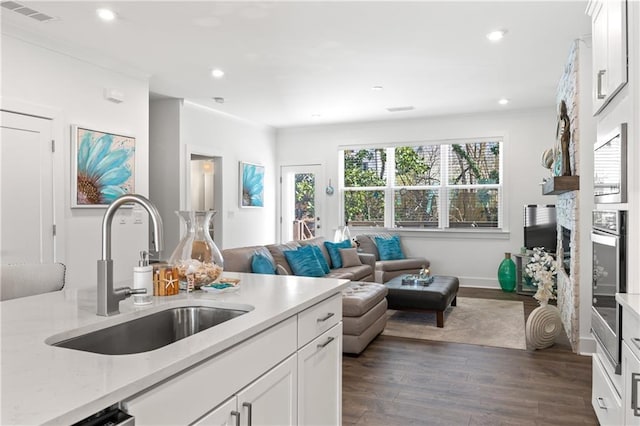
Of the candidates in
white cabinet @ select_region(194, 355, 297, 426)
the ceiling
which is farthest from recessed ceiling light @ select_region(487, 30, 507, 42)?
white cabinet @ select_region(194, 355, 297, 426)

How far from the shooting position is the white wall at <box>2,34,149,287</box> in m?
3.82

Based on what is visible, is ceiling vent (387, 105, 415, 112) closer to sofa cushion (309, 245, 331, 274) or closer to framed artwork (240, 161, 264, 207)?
framed artwork (240, 161, 264, 207)

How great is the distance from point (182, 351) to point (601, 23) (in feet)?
9.55

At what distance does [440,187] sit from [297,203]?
8.69 feet

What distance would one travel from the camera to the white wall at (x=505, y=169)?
6.83m

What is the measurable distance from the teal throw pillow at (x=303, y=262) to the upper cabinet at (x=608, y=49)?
120 inches

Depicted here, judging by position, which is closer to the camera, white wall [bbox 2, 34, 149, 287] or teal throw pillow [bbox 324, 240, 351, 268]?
white wall [bbox 2, 34, 149, 287]

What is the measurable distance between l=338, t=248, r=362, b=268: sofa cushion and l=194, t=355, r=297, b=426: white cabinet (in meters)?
4.44

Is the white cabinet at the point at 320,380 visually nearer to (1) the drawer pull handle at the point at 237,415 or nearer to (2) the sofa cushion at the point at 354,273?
(1) the drawer pull handle at the point at 237,415

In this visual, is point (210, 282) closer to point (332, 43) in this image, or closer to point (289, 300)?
point (289, 300)

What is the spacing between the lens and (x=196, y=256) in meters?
1.93

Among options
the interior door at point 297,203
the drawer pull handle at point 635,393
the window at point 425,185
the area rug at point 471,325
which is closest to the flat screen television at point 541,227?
the window at point 425,185

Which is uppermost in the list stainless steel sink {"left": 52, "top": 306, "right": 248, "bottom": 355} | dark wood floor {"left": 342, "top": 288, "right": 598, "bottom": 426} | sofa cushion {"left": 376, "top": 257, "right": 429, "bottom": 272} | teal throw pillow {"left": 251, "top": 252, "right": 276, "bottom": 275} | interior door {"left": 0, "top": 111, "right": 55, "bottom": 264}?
interior door {"left": 0, "top": 111, "right": 55, "bottom": 264}

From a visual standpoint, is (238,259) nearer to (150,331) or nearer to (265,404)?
(150,331)
